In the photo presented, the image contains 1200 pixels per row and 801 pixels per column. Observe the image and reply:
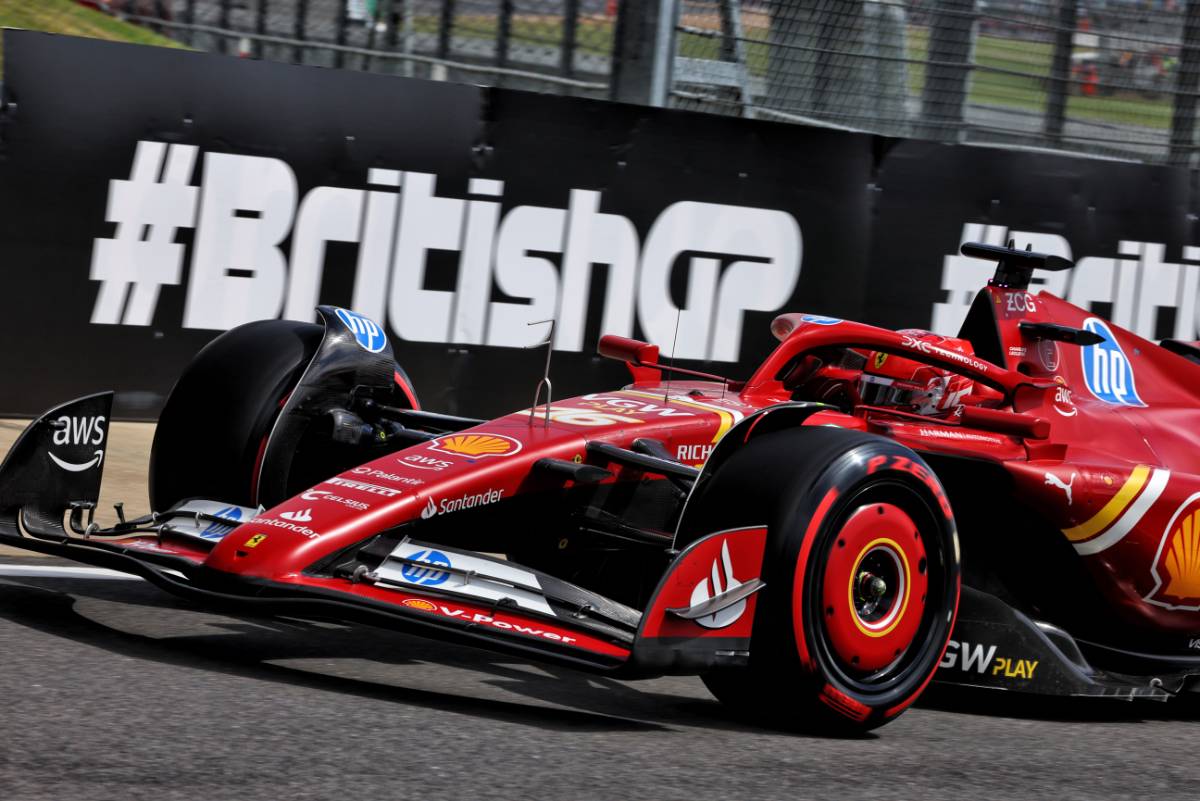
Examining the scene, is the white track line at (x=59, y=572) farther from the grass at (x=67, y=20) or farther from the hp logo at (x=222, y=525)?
the grass at (x=67, y=20)

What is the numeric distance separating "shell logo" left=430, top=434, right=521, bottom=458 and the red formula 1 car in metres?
0.01

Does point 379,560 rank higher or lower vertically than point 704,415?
lower

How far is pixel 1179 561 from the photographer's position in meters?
4.77

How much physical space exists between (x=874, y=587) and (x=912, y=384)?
4.09ft

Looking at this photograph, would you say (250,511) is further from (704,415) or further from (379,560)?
(704,415)

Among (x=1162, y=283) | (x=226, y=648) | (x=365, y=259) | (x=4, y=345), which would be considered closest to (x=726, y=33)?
(x=365, y=259)

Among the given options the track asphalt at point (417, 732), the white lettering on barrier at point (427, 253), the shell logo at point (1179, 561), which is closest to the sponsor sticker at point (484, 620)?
the track asphalt at point (417, 732)

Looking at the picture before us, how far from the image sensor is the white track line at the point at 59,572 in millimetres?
4965

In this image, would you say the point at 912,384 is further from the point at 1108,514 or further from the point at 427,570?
the point at 427,570

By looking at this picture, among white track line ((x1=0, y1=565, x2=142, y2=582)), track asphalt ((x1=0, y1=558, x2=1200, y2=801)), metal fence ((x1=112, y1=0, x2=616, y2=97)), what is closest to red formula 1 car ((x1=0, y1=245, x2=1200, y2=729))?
track asphalt ((x1=0, y1=558, x2=1200, y2=801))

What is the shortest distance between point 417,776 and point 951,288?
630 cm

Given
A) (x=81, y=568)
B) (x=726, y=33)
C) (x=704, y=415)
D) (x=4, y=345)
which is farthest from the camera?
(x=726, y=33)

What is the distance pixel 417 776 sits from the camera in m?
3.13

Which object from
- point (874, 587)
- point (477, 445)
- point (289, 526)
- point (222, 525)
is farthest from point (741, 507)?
point (222, 525)
